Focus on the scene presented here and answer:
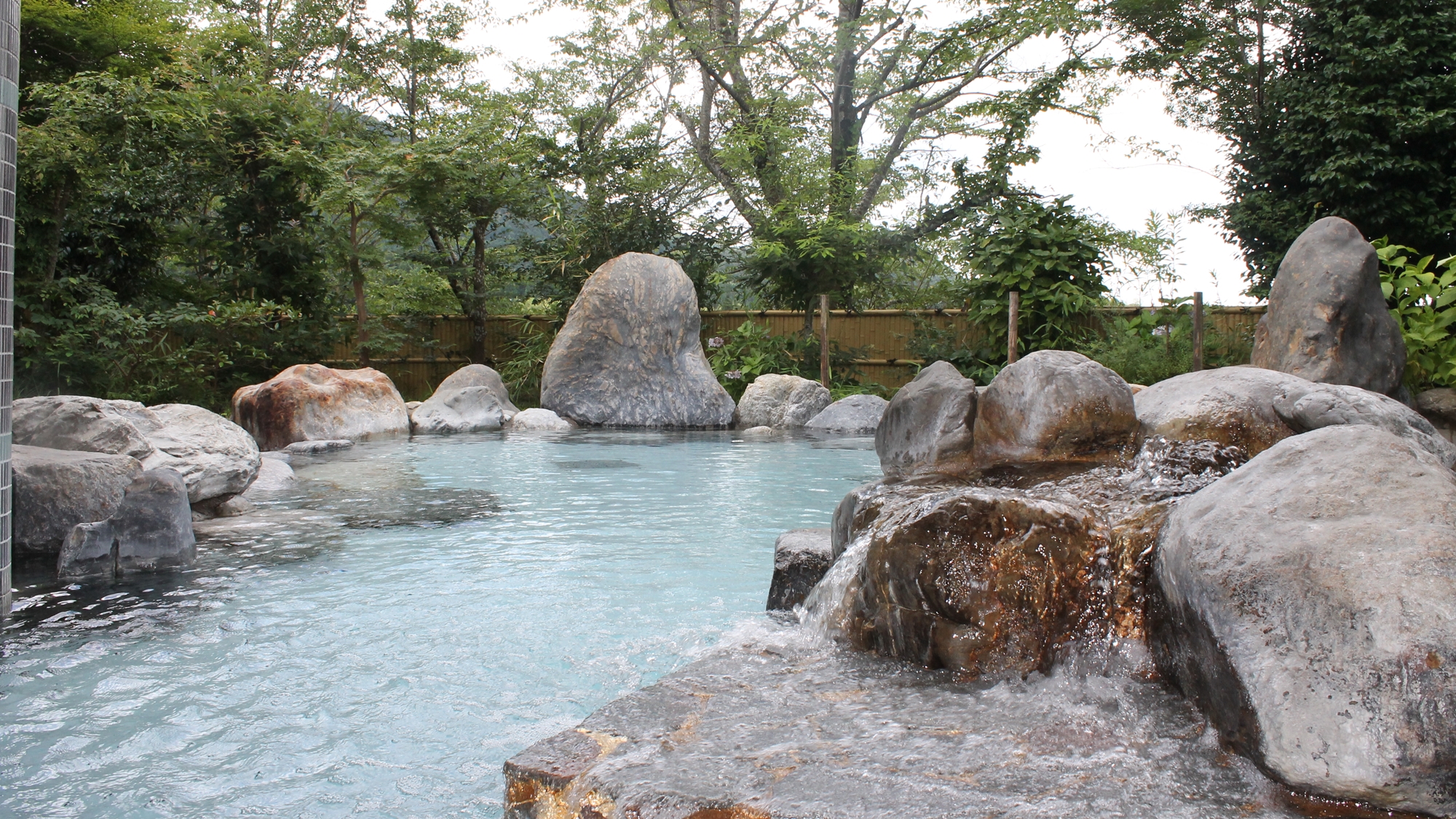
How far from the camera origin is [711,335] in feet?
48.8

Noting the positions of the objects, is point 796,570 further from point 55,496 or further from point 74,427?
point 74,427

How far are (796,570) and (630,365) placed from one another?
9.00m

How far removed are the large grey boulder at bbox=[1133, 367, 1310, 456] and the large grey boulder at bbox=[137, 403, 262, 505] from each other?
5003 mm

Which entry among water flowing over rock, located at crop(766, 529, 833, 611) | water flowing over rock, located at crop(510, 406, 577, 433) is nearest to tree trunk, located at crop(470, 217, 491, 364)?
water flowing over rock, located at crop(510, 406, 577, 433)

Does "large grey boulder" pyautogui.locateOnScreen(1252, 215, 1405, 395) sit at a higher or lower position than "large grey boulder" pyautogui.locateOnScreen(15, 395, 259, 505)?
higher

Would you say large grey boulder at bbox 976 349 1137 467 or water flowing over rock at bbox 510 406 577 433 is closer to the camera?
large grey boulder at bbox 976 349 1137 467

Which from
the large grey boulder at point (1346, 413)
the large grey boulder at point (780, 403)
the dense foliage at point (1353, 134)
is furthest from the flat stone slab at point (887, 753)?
the dense foliage at point (1353, 134)

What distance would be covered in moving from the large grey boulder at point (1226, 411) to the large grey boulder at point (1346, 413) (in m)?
0.04

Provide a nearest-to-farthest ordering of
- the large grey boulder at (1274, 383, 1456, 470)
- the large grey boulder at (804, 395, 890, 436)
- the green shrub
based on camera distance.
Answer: the large grey boulder at (1274, 383, 1456, 470) → the green shrub → the large grey boulder at (804, 395, 890, 436)

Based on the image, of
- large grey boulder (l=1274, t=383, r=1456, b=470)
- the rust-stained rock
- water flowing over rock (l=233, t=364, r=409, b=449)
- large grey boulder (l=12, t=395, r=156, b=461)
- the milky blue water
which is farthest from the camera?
water flowing over rock (l=233, t=364, r=409, b=449)

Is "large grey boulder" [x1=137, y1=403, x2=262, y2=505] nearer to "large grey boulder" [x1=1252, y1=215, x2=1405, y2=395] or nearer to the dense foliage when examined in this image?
"large grey boulder" [x1=1252, y1=215, x2=1405, y2=395]

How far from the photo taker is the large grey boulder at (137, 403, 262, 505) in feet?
17.1

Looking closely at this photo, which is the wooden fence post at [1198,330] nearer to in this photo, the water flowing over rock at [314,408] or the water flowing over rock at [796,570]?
the water flowing over rock at [796,570]

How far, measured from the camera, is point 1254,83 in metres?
13.1
